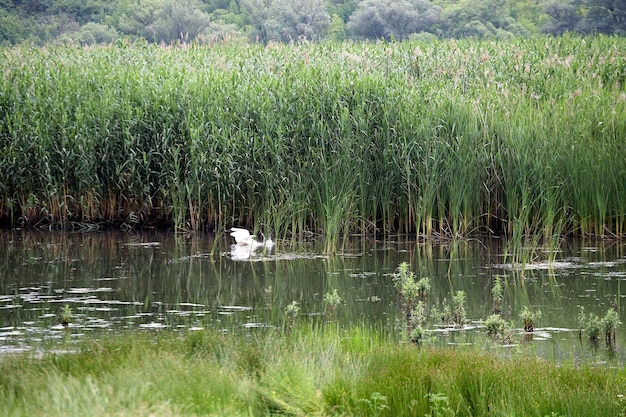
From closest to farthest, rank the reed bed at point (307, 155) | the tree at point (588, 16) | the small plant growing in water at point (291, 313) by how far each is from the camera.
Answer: the small plant growing in water at point (291, 313), the reed bed at point (307, 155), the tree at point (588, 16)

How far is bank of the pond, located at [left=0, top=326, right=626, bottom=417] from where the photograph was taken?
15.7 feet

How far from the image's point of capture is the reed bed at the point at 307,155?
1298cm

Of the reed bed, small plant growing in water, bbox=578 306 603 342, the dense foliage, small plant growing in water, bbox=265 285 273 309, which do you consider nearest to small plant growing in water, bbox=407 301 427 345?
small plant growing in water, bbox=578 306 603 342

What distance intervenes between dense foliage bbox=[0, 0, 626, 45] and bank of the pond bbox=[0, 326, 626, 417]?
40.5 m

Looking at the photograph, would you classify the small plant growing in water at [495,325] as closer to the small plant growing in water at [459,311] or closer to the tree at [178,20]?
the small plant growing in water at [459,311]

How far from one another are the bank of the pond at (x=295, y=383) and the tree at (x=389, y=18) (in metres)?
45.5

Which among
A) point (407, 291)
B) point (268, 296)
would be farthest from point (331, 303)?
point (268, 296)

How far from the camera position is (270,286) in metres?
9.70

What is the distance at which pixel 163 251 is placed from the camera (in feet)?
39.8

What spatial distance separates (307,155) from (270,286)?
170 inches

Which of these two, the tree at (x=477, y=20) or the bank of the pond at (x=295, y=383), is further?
the tree at (x=477, y=20)

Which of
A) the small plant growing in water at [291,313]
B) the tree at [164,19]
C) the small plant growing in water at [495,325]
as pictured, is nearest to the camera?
the small plant growing in water at [495,325]

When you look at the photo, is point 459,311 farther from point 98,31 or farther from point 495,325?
point 98,31

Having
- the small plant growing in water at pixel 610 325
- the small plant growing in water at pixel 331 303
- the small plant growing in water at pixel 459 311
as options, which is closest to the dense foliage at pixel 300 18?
the small plant growing in water at pixel 331 303
